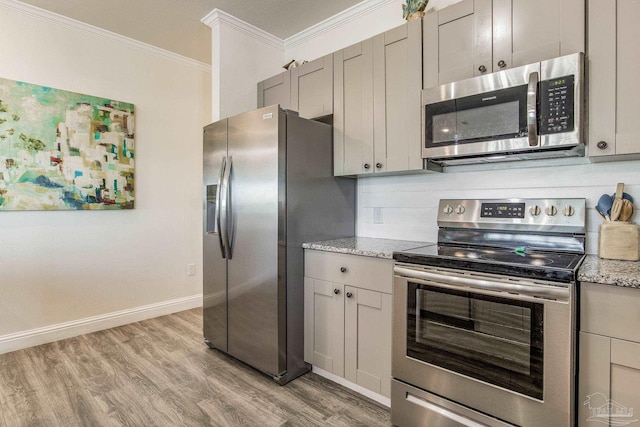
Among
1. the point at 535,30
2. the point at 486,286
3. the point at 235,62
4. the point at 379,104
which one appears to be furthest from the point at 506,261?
the point at 235,62

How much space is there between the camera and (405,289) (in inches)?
70.8

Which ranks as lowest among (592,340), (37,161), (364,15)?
(592,340)

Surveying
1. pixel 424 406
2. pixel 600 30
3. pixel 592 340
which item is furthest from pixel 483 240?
pixel 600 30

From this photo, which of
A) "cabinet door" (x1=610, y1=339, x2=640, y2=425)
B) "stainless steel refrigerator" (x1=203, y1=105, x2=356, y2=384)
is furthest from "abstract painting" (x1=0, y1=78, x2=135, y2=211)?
"cabinet door" (x1=610, y1=339, x2=640, y2=425)

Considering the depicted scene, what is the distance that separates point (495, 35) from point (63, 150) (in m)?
3.36

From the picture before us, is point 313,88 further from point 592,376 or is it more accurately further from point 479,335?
point 592,376

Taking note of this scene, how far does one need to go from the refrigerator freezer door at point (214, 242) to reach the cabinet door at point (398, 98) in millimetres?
1128

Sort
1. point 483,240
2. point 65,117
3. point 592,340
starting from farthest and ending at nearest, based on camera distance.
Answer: point 65,117, point 483,240, point 592,340

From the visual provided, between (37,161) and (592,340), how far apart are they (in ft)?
12.5

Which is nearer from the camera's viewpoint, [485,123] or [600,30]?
[600,30]

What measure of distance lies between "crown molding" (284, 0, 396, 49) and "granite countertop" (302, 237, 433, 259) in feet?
5.97

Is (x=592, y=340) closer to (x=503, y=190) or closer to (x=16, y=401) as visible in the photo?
(x=503, y=190)

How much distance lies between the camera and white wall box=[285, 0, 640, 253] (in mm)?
1810

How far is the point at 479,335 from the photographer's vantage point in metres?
1.56
